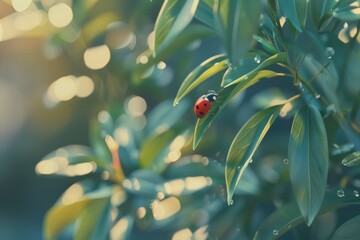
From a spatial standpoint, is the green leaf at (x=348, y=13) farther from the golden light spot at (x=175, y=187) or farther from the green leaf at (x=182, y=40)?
the golden light spot at (x=175, y=187)

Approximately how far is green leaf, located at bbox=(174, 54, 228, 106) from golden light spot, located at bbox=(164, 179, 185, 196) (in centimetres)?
31

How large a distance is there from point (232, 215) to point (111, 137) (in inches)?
9.0

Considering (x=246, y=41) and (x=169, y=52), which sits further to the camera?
(x=169, y=52)

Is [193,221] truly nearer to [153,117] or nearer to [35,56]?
[153,117]

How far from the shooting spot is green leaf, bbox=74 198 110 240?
938 millimetres

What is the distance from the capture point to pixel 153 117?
1126mm

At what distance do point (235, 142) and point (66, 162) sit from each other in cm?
44

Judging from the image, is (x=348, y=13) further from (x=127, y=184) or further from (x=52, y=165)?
(x=52, y=165)

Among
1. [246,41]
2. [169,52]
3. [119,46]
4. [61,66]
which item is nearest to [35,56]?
[61,66]

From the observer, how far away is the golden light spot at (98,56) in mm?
1192

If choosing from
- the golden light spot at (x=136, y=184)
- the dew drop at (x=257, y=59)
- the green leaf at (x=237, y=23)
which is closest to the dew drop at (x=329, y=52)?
the dew drop at (x=257, y=59)

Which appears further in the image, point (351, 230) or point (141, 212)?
point (141, 212)

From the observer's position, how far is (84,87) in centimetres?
122

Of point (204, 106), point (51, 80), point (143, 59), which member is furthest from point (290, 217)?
point (51, 80)
